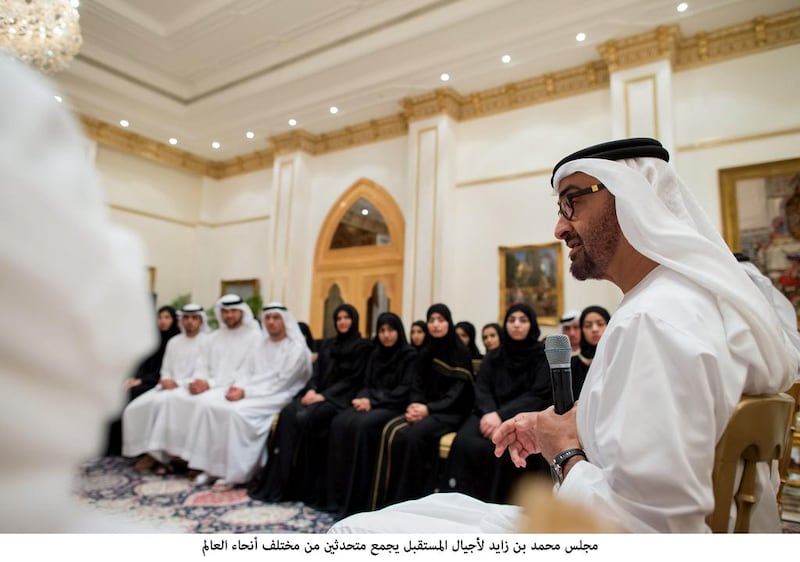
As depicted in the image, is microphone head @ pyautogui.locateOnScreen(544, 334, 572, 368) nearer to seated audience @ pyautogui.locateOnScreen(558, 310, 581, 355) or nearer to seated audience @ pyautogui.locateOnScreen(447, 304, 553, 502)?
seated audience @ pyautogui.locateOnScreen(447, 304, 553, 502)

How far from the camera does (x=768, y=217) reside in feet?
16.1

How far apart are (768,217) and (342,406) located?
15.2ft

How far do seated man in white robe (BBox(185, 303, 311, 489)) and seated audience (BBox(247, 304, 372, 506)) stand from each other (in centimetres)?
16

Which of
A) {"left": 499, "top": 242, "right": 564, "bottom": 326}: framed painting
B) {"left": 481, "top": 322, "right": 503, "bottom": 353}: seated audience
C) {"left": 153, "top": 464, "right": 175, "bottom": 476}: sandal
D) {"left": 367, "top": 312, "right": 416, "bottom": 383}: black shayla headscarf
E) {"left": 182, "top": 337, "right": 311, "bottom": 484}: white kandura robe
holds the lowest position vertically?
{"left": 153, "top": 464, "right": 175, "bottom": 476}: sandal

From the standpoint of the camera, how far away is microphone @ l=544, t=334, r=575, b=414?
1.23 m

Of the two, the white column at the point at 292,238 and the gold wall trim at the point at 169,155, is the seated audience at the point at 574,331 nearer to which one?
the white column at the point at 292,238

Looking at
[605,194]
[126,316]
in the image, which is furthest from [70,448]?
[605,194]

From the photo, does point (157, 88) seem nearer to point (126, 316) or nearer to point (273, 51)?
point (273, 51)

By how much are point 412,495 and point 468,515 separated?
76.9 inches

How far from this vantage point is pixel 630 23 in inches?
208

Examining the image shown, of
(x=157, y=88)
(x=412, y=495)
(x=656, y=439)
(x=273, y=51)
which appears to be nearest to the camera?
(x=656, y=439)

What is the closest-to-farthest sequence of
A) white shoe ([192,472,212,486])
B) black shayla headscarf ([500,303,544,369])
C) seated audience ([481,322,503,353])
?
1. black shayla headscarf ([500,303,544,369])
2. white shoe ([192,472,212,486])
3. seated audience ([481,322,503,353])

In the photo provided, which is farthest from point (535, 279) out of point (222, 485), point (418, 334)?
point (222, 485)

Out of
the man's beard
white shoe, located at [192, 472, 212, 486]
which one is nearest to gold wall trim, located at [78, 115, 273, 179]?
white shoe, located at [192, 472, 212, 486]
